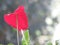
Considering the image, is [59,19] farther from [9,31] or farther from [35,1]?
[9,31]

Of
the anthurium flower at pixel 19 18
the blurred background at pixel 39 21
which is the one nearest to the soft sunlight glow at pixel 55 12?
the blurred background at pixel 39 21

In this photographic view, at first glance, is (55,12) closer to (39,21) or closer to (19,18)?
(39,21)

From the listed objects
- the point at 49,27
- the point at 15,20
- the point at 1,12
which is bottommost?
Answer: the point at 15,20

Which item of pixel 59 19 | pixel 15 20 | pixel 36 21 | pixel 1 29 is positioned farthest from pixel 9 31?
pixel 15 20

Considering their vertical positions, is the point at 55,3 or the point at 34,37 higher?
the point at 55,3

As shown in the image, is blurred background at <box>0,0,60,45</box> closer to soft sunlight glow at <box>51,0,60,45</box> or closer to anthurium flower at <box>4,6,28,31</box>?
soft sunlight glow at <box>51,0,60,45</box>

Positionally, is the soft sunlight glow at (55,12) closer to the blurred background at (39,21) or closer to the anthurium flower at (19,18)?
the blurred background at (39,21)

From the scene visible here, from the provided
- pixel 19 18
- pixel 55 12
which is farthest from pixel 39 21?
pixel 19 18

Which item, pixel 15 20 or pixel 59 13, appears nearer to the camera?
pixel 15 20
